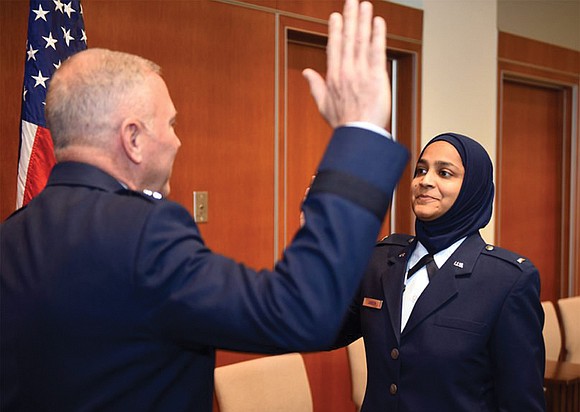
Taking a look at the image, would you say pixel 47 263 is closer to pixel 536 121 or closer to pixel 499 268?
pixel 499 268

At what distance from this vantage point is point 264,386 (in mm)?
2824

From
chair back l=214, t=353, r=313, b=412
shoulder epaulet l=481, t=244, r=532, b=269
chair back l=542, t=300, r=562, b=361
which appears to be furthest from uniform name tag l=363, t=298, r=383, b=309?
chair back l=542, t=300, r=562, b=361

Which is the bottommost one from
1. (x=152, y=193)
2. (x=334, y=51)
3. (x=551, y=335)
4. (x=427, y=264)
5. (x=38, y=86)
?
(x=551, y=335)

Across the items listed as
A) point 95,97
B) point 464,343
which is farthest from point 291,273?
point 464,343

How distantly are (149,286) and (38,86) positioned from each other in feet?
5.48

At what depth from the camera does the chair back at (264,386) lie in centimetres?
269

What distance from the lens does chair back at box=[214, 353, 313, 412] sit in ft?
8.82

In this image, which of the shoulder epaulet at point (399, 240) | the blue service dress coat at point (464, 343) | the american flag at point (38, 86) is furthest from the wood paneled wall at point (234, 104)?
the blue service dress coat at point (464, 343)

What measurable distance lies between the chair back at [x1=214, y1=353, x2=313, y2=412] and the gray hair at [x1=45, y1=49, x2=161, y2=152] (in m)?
1.75

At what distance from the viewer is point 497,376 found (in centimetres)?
192

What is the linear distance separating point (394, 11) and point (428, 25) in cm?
34

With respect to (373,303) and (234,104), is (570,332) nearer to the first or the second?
(234,104)

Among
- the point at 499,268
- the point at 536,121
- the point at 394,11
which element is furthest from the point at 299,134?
the point at 536,121

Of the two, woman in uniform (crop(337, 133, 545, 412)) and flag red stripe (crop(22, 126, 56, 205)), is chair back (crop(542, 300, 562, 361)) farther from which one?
flag red stripe (crop(22, 126, 56, 205))
